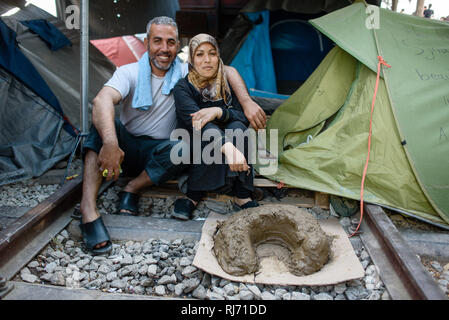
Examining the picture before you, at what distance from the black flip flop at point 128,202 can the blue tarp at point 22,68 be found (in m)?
1.37

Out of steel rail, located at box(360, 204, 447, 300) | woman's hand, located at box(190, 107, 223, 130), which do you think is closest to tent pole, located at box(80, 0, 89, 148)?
woman's hand, located at box(190, 107, 223, 130)

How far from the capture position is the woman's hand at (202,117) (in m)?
2.11

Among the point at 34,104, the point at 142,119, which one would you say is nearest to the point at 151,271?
the point at 142,119

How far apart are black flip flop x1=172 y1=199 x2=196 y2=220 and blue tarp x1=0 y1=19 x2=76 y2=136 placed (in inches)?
67.2

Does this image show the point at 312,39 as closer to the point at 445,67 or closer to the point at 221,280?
the point at 445,67

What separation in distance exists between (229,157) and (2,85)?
7.80 feet

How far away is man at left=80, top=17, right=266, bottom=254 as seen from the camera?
2.14m

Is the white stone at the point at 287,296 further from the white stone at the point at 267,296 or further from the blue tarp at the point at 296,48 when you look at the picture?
the blue tarp at the point at 296,48

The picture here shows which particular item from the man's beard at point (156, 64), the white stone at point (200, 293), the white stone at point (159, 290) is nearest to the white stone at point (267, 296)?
the white stone at point (200, 293)

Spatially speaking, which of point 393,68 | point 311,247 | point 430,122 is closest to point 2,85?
point 311,247

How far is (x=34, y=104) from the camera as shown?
3230 millimetres

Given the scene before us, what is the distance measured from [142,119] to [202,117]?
0.64 metres

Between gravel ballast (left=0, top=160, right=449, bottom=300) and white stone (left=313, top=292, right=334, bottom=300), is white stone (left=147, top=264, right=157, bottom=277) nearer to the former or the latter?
gravel ballast (left=0, top=160, right=449, bottom=300)

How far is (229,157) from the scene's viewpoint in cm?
203
